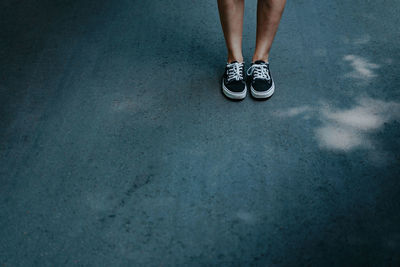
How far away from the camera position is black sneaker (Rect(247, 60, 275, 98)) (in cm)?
168

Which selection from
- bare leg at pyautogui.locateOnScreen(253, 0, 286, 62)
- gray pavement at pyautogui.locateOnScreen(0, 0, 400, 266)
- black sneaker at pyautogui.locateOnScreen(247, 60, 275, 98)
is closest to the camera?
gray pavement at pyautogui.locateOnScreen(0, 0, 400, 266)

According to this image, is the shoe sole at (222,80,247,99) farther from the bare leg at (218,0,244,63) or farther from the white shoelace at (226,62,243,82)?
the bare leg at (218,0,244,63)

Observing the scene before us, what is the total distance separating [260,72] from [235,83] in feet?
0.50

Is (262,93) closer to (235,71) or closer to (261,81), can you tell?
(261,81)

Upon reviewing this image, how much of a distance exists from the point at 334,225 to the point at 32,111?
62.3 inches

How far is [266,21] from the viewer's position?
157 centimetres

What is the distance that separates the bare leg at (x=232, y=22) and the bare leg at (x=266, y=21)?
9cm

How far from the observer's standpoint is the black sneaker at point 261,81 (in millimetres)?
1677

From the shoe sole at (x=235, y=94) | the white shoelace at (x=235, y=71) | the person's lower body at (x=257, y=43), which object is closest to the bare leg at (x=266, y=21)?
the person's lower body at (x=257, y=43)

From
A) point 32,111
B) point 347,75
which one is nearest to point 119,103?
point 32,111

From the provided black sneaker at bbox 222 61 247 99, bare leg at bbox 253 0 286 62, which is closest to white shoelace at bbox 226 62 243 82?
black sneaker at bbox 222 61 247 99

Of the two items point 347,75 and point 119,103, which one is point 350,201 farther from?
point 119,103

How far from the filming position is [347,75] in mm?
1799

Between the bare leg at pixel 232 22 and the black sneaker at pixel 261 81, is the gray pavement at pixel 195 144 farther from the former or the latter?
the bare leg at pixel 232 22
